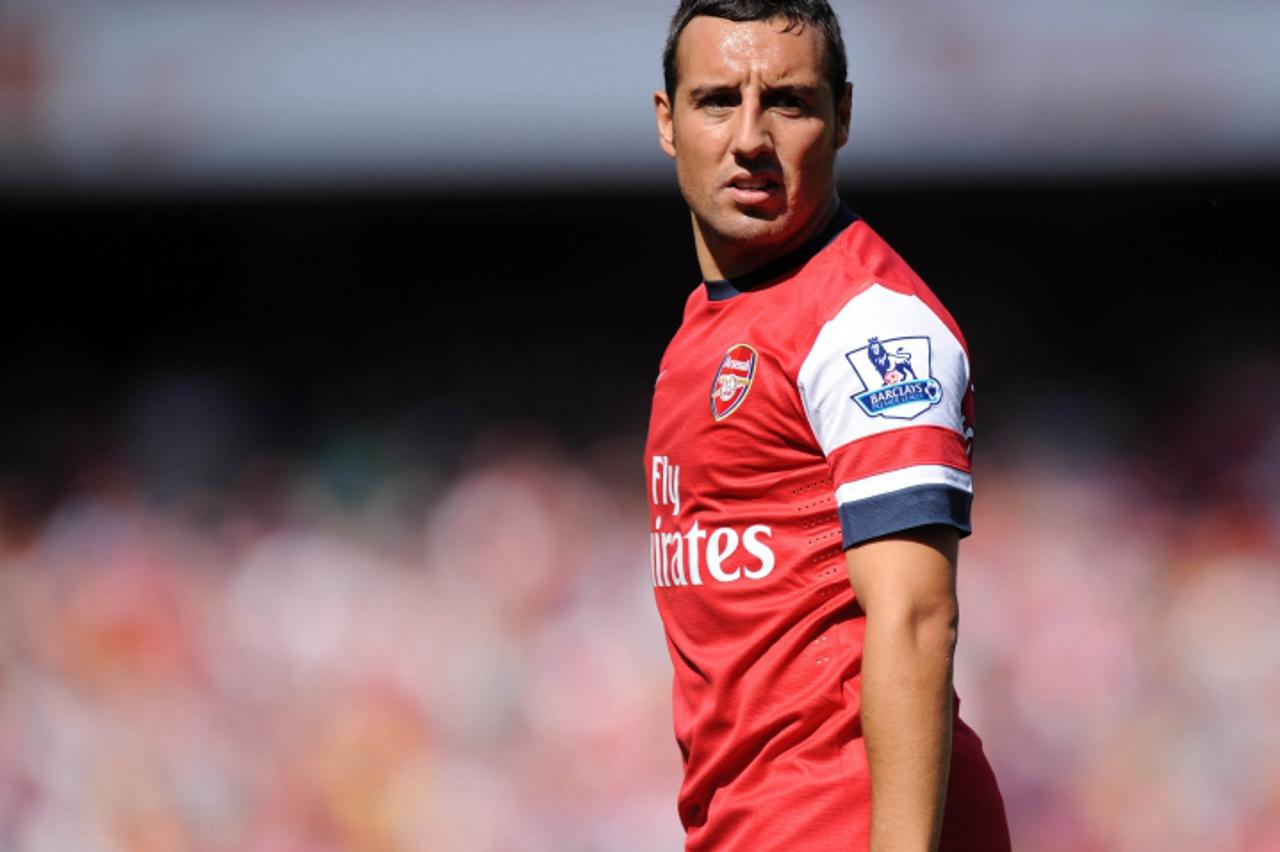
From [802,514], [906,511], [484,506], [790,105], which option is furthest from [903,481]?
[484,506]

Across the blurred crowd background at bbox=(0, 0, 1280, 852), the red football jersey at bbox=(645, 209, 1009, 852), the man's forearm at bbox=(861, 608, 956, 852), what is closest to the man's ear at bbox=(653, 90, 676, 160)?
the red football jersey at bbox=(645, 209, 1009, 852)

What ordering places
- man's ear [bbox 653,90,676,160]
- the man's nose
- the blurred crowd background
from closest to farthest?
the man's nose, man's ear [bbox 653,90,676,160], the blurred crowd background

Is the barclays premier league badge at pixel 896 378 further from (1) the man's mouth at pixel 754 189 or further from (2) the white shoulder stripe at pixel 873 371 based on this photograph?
(1) the man's mouth at pixel 754 189

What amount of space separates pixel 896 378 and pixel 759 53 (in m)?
0.46

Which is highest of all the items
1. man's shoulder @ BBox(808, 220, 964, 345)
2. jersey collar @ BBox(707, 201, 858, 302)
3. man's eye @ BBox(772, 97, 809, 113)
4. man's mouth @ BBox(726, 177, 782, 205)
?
man's eye @ BBox(772, 97, 809, 113)

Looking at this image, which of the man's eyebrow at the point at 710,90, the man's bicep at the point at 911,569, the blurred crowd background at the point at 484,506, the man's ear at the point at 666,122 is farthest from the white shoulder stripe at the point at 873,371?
the blurred crowd background at the point at 484,506

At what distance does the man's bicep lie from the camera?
153 cm

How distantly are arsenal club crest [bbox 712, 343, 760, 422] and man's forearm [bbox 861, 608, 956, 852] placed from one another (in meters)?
0.31

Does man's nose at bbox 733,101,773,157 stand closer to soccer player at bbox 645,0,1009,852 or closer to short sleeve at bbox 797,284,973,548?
soccer player at bbox 645,0,1009,852

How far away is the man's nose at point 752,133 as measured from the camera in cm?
179

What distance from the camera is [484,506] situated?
4.91 meters

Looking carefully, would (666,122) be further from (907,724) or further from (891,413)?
(907,724)

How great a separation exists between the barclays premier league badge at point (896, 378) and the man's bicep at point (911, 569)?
4.8 inches

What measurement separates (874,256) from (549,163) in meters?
2.97
